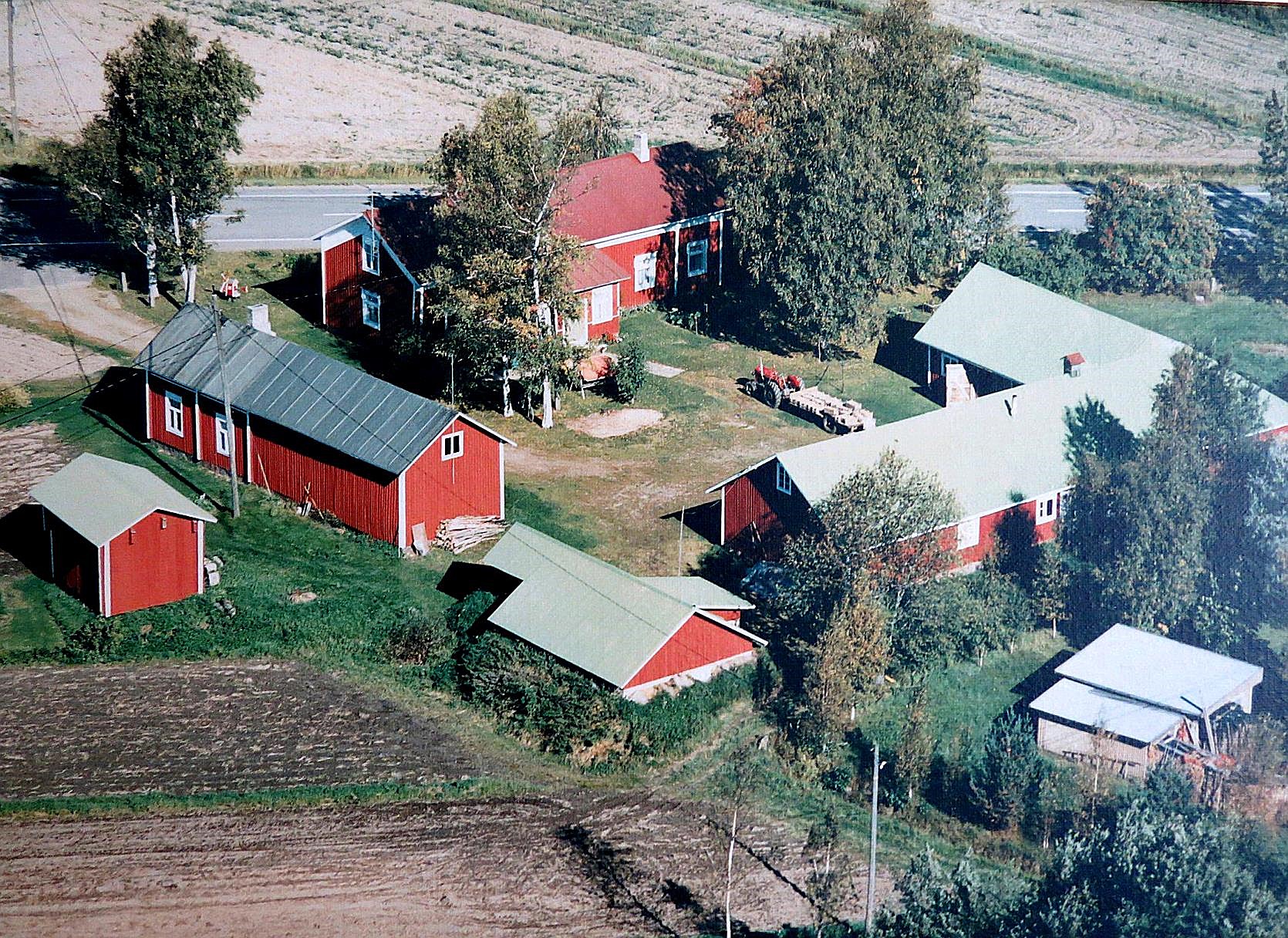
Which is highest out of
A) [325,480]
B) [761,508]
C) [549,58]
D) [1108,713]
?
[549,58]

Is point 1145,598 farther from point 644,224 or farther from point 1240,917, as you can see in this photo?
point 644,224

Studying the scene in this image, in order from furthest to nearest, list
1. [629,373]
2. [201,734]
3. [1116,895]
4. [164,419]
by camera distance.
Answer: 1. [629,373]
2. [164,419]
3. [201,734]
4. [1116,895]

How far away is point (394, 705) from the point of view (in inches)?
1062

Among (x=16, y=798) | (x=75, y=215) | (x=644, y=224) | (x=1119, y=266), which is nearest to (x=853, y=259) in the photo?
(x=644, y=224)

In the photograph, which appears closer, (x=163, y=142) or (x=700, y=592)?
(x=700, y=592)

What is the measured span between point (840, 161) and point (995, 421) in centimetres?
765

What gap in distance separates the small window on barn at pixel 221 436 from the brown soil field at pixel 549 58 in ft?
27.4

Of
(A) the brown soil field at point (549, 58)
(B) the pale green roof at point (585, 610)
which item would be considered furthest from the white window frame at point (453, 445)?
(A) the brown soil field at point (549, 58)

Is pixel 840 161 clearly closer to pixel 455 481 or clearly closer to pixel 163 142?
pixel 455 481

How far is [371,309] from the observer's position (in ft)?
122

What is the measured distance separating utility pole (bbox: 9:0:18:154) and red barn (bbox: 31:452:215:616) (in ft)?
35.4

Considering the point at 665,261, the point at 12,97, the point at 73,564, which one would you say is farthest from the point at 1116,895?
the point at 12,97

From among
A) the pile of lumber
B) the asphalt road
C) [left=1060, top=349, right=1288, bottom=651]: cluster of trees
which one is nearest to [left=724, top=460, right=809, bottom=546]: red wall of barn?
the pile of lumber

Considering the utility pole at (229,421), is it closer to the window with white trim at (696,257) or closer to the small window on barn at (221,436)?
the small window on barn at (221,436)
